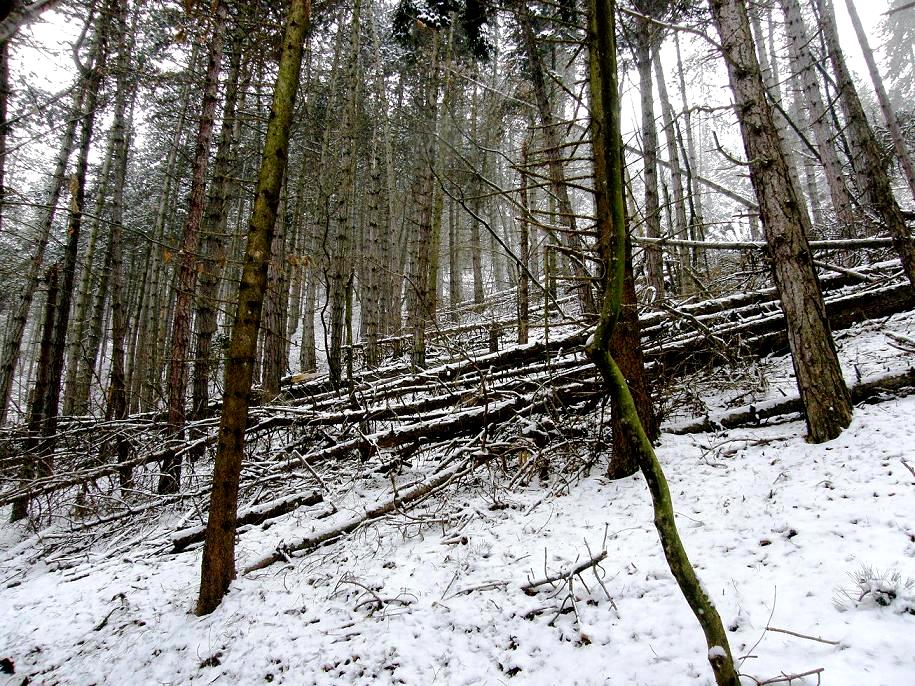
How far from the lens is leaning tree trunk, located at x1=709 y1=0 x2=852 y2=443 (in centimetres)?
321

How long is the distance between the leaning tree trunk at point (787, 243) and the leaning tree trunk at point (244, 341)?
347 cm

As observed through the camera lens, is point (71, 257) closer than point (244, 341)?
No

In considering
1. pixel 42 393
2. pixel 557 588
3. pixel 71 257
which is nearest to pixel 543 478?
pixel 557 588

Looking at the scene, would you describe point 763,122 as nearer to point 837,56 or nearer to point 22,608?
point 837,56

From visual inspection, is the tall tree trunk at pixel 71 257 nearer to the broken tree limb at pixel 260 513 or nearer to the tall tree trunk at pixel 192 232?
the tall tree trunk at pixel 192 232

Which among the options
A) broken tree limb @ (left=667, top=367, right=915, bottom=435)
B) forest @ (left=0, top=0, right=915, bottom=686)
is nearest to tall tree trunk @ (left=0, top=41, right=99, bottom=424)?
forest @ (left=0, top=0, right=915, bottom=686)

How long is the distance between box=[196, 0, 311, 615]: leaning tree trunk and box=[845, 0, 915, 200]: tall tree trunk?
395 inches

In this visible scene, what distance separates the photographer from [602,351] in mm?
1392

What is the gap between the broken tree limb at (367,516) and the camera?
3.54 m

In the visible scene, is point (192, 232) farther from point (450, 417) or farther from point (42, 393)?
point (450, 417)

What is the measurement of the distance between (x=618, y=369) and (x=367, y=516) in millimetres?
3059

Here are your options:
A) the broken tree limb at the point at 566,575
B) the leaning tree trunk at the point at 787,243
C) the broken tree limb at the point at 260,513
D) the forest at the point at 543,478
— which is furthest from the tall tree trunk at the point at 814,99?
the broken tree limb at the point at 260,513

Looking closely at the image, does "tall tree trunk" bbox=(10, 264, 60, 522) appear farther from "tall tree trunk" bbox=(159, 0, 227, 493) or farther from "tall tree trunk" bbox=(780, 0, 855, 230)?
"tall tree trunk" bbox=(780, 0, 855, 230)

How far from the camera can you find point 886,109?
9.84 m
